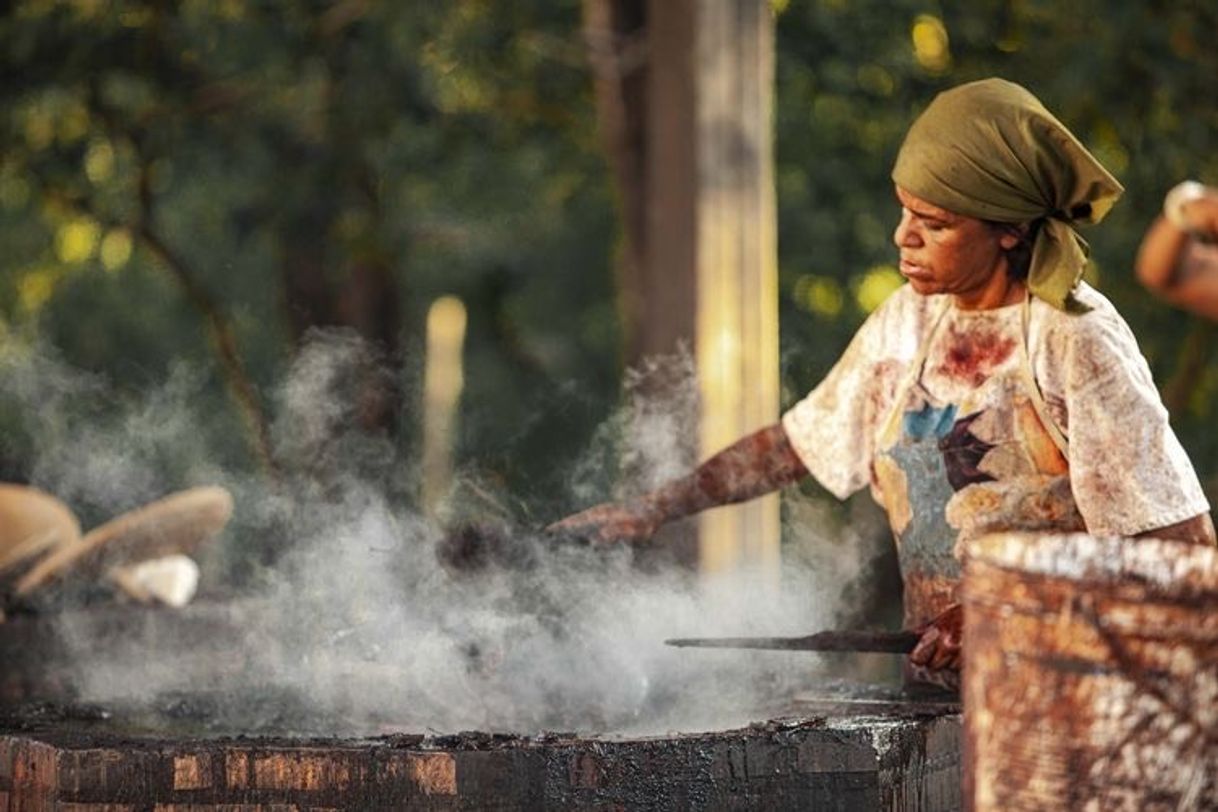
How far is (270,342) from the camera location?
18266 mm

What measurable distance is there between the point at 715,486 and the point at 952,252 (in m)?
0.93

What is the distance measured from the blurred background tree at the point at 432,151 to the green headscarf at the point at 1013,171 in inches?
152

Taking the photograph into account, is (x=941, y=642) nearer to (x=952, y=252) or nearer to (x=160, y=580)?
(x=952, y=252)

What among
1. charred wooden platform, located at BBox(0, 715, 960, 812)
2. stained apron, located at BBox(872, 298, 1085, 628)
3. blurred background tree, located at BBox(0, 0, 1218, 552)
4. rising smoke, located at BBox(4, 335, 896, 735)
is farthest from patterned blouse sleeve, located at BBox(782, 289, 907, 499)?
blurred background tree, located at BBox(0, 0, 1218, 552)

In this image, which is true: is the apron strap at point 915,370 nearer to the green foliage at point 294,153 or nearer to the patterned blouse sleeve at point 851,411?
the patterned blouse sleeve at point 851,411

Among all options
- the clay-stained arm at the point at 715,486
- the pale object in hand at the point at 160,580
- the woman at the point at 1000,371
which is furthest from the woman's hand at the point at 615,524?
the pale object in hand at the point at 160,580

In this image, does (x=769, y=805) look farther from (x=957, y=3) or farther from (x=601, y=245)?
(x=601, y=245)

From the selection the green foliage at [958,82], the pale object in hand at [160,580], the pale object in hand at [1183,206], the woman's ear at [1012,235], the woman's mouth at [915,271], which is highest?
the green foliage at [958,82]

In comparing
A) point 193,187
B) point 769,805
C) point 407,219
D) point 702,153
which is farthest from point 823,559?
point 407,219

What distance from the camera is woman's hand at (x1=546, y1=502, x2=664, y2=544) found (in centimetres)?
555

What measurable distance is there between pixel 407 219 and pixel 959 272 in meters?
12.3

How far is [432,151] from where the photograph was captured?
14.4 metres

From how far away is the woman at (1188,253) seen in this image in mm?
3254

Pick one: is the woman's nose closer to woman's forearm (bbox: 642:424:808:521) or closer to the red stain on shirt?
the red stain on shirt
